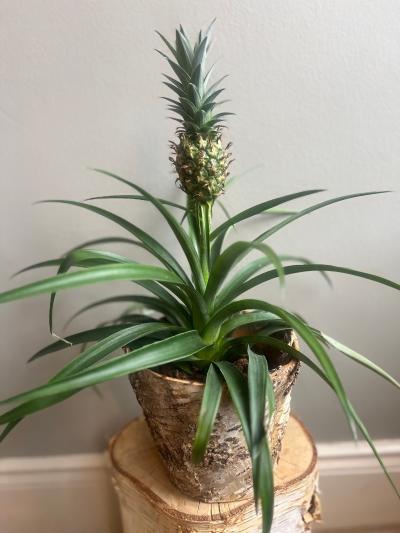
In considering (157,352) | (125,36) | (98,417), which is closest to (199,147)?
(157,352)

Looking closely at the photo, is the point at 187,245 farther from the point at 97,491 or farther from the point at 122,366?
the point at 97,491

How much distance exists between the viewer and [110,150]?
39.7 inches

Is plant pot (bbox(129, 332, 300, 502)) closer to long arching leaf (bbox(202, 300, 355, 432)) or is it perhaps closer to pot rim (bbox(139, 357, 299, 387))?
pot rim (bbox(139, 357, 299, 387))

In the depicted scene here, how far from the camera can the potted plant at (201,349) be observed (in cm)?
56

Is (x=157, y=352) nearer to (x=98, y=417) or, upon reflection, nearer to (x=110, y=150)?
(x=110, y=150)

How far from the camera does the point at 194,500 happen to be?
0.81 metres

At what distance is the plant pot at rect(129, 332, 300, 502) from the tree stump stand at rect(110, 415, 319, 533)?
0.03 meters

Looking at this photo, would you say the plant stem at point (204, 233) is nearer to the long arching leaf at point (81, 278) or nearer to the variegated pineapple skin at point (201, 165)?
the variegated pineapple skin at point (201, 165)

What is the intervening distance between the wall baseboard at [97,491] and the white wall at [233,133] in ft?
0.89

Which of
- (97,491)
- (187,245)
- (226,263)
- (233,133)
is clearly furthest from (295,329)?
(97,491)

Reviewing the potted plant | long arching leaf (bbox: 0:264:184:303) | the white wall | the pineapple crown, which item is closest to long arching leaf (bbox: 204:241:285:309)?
the potted plant

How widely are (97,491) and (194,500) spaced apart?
0.62 meters

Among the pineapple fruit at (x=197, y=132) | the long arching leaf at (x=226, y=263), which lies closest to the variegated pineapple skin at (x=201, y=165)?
the pineapple fruit at (x=197, y=132)

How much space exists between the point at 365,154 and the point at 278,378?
63 cm
